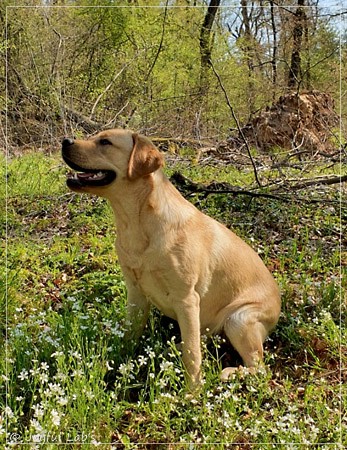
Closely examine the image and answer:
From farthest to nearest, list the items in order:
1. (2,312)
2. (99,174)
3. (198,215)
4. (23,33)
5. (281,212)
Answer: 1. (23,33)
2. (281,212)
3. (2,312)
4. (198,215)
5. (99,174)

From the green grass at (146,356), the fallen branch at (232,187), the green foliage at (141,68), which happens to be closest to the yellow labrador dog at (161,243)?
the green grass at (146,356)

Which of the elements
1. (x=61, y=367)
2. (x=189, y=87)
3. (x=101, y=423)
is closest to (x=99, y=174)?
(x=61, y=367)

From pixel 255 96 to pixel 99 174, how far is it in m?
6.79

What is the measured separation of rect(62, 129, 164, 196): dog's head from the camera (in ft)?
9.48

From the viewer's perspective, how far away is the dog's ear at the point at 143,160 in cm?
293

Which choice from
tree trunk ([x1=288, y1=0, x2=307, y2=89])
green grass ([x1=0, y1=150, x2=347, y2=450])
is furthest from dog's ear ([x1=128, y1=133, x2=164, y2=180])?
tree trunk ([x1=288, y1=0, x2=307, y2=89])

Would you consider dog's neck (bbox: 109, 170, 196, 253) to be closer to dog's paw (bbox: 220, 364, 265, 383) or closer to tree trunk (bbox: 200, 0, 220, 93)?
dog's paw (bbox: 220, 364, 265, 383)

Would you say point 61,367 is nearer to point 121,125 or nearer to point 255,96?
point 121,125

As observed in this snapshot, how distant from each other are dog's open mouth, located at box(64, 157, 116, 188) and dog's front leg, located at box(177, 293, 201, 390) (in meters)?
0.87

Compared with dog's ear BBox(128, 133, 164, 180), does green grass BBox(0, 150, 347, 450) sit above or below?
below

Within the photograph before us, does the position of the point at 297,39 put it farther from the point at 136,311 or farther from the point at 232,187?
the point at 136,311

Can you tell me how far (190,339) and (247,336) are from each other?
41cm

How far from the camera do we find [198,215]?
129 inches

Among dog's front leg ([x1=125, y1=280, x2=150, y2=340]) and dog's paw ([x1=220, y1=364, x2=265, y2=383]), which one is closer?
dog's paw ([x1=220, y1=364, x2=265, y2=383])
